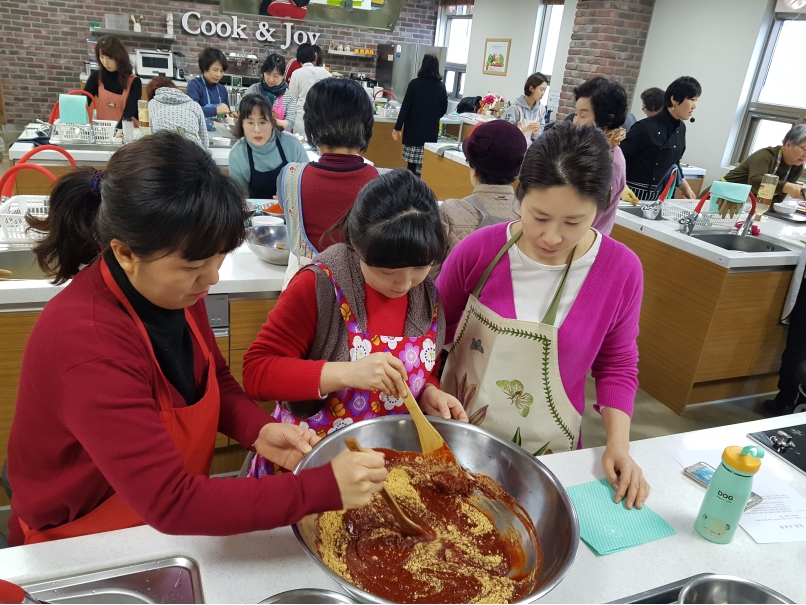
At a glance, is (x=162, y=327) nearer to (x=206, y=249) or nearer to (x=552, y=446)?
(x=206, y=249)

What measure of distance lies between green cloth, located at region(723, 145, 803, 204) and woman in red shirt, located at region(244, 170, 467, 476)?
12.1 feet

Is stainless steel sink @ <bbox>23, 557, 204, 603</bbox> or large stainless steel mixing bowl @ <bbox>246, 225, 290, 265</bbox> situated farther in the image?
large stainless steel mixing bowl @ <bbox>246, 225, 290, 265</bbox>

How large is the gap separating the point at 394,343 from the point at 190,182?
588mm

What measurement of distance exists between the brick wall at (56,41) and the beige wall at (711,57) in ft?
18.3

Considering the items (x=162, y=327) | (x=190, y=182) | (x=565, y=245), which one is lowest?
(x=162, y=327)

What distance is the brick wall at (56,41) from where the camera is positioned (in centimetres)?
763

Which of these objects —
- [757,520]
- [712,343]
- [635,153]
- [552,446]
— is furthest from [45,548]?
[635,153]

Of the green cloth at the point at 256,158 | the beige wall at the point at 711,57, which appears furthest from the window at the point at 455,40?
the green cloth at the point at 256,158

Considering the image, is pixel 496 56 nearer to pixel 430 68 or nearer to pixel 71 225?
pixel 430 68

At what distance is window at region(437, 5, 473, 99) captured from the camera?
9.52 meters

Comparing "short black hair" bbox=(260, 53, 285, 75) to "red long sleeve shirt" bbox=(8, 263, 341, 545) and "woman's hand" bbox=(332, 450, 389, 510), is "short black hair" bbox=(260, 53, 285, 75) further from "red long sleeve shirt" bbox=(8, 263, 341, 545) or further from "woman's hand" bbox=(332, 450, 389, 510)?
"woman's hand" bbox=(332, 450, 389, 510)

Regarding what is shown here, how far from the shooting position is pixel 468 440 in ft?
3.73

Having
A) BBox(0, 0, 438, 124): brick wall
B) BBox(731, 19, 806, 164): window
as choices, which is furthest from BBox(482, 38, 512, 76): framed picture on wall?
BBox(731, 19, 806, 164): window

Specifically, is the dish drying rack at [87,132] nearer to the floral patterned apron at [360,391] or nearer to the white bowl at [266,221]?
the white bowl at [266,221]
